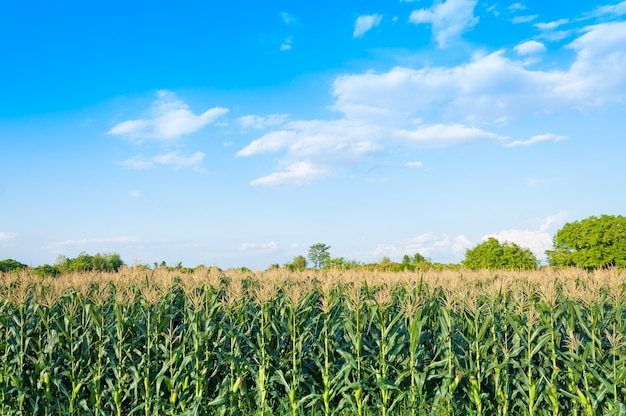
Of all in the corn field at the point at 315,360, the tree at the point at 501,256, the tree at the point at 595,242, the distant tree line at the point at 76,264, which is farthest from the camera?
the tree at the point at 595,242

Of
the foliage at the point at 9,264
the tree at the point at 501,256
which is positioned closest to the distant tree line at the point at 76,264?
the foliage at the point at 9,264

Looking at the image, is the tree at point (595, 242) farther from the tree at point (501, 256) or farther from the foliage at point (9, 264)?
the foliage at point (9, 264)

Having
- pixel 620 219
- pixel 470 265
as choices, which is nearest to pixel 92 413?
pixel 470 265

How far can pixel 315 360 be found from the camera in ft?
24.7

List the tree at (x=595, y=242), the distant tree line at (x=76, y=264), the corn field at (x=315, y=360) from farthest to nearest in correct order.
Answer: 1. the tree at (x=595, y=242)
2. the distant tree line at (x=76, y=264)
3. the corn field at (x=315, y=360)

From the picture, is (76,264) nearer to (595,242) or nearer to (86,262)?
(86,262)

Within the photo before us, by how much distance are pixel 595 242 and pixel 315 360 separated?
114 ft

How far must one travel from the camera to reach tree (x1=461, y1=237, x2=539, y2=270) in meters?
32.3

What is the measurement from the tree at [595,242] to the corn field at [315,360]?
31.1 meters

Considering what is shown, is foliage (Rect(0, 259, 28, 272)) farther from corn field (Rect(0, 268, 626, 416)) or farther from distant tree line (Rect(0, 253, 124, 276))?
corn field (Rect(0, 268, 626, 416))

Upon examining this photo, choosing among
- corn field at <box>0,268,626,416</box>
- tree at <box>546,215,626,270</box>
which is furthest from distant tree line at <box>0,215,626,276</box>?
corn field at <box>0,268,626,416</box>

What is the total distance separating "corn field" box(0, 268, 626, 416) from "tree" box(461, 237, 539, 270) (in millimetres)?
24877

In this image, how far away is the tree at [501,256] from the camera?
32.3m

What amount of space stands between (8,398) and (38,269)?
21.1 metres
